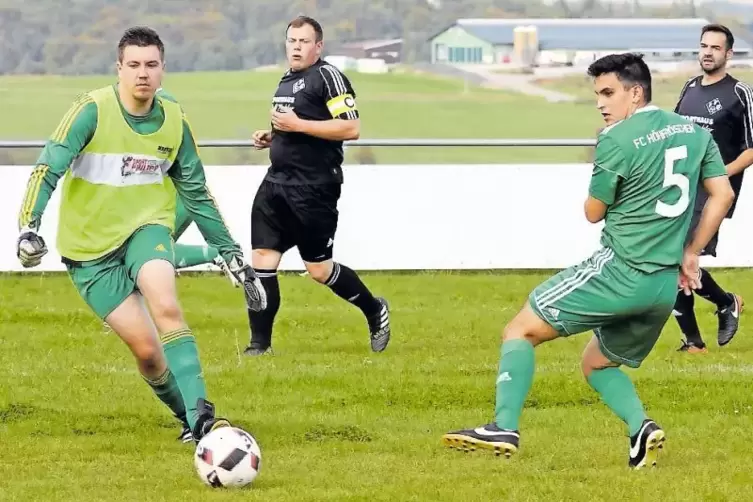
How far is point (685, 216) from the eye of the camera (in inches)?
274

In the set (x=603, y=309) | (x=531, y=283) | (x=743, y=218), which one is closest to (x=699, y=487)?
(x=603, y=309)

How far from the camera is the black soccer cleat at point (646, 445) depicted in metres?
6.93

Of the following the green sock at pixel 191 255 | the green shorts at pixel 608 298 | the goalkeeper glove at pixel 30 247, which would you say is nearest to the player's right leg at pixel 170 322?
the goalkeeper glove at pixel 30 247

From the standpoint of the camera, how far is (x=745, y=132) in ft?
35.3

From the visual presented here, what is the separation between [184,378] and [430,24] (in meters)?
13.2

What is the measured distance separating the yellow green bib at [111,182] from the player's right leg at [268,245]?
319cm

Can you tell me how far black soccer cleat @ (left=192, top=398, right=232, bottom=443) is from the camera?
7.03 metres

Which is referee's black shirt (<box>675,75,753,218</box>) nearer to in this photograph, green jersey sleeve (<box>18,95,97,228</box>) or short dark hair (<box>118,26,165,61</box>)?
short dark hair (<box>118,26,165,61</box>)

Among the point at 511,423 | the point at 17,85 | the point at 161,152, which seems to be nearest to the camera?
the point at 511,423

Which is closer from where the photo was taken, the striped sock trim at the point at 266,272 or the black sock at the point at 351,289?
the striped sock trim at the point at 266,272

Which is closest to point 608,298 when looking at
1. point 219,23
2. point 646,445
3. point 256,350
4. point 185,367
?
point 646,445

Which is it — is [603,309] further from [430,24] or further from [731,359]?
[430,24]

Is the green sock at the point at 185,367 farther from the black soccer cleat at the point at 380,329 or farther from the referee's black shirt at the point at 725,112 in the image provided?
the referee's black shirt at the point at 725,112

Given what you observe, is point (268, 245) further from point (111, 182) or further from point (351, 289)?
point (111, 182)
